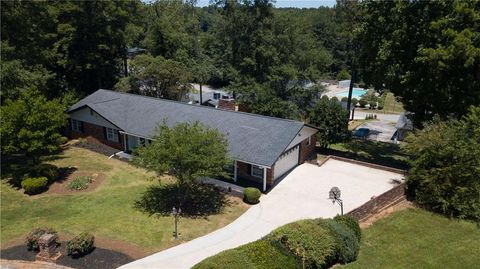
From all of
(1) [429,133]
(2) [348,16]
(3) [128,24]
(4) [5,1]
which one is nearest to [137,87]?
(3) [128,24]

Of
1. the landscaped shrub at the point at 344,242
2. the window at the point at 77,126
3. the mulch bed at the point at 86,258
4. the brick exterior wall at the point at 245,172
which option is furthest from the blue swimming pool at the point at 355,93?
the mulch bed at the point at 86,258

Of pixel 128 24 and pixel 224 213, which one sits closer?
pixel 224 213

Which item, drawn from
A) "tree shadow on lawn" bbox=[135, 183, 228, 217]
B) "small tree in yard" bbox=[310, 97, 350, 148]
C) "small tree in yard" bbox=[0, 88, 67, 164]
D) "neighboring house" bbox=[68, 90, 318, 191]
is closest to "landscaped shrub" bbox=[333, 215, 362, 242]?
"neighboring house" bbox=[68, 90, 318, 191]

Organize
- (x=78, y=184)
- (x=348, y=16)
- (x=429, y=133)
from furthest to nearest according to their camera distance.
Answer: (x=348, y=16) → (x=78, y=184) → (x=429, y=133)

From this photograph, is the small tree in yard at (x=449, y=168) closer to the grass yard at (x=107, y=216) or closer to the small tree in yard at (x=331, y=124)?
the small tree in yard at (x=331, y=124)

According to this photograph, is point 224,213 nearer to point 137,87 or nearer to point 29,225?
point 29,225

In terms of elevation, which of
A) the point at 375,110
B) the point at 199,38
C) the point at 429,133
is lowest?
the point at 375,110
